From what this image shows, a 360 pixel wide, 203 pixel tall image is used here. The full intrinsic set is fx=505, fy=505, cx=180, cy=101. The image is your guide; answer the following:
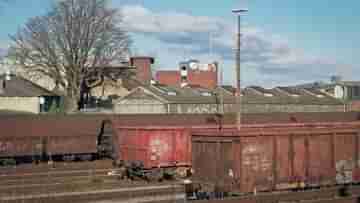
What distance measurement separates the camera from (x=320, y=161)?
14453 millimetres

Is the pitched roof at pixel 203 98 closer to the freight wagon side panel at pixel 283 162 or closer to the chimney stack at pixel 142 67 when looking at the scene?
the chimney stack at pixel 142 67

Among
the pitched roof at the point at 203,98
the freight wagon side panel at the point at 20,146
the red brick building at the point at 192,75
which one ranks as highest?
the red brick building at the point at 192,75

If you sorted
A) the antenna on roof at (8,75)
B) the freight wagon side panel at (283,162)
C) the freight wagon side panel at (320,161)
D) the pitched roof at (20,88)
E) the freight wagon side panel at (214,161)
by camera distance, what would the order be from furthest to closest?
the antenna on roof at (8,75), the pitched roof at (20,88), the freight wagon side panel at (320,161), the freight wagon side panel at (283,162), the freight wagon side panel at (214,161)

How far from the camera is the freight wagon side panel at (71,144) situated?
2283 cm

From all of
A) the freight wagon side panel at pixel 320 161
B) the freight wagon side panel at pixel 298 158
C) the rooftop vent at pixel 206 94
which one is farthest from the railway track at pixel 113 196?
the rooftop vent at pixel 206 94

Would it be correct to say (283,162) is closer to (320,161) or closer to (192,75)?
(320,161)

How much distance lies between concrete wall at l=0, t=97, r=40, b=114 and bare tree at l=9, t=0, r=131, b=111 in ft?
9.89

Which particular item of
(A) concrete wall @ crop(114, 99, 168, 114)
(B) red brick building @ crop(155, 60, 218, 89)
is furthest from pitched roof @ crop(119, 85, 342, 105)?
(B) red brick building @ crop(155, 60, 218, 89)

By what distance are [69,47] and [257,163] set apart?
150ft

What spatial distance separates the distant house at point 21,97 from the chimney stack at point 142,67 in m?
14.8

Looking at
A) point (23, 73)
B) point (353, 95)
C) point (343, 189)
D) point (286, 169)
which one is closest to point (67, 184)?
point (286, 169)

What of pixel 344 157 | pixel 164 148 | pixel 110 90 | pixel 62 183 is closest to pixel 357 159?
pixel 344 157

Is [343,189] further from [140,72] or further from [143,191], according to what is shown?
[140,72]

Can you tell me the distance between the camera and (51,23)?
56750mm
